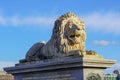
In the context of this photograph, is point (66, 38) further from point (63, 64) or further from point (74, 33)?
point (63, 64)

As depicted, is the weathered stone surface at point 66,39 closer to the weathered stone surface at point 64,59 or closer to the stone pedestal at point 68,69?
the weathered stone surface at point 64,59

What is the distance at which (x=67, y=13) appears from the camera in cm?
1741

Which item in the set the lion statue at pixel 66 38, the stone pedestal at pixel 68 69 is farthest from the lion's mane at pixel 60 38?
the stone pedestal at pixel 68 69

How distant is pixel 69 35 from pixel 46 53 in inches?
54.4

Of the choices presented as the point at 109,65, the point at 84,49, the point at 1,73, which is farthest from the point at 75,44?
the point at 1,73

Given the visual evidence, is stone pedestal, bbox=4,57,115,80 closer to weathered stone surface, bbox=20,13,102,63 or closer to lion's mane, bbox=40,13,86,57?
weathered stone surface, bbox=20,13,102,63

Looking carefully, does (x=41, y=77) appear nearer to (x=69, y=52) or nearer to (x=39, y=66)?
(x=39, y=66)

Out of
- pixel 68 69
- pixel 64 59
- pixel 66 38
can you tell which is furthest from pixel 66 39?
pixel 68 69

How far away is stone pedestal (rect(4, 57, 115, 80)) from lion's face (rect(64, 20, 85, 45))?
36.5 inches

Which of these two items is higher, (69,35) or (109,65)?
(69,35)

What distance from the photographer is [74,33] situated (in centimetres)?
1677

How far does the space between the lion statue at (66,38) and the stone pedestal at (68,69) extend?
1.44 feet

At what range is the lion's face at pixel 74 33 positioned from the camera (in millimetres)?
16750

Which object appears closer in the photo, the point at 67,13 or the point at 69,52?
the point at 69,52
